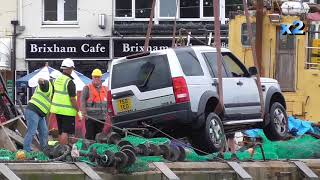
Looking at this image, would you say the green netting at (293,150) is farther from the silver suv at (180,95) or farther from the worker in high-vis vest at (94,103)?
the worker in high-vis vest at (94,103)

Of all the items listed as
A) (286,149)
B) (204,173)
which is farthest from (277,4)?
(204,173)

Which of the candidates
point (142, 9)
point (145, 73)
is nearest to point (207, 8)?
point (142, 9)

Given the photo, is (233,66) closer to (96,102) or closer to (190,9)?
(96,102)

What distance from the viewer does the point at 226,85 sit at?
13.0 m

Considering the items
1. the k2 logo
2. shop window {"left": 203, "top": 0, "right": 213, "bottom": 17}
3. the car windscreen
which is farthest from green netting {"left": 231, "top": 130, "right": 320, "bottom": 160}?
shop window {"left": 203, "top": 0, "right": 213, "bottom": 17}

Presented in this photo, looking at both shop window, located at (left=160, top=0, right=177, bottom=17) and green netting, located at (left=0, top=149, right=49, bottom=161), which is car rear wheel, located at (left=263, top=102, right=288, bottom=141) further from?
shop window, located at (left=160, top=0, right=177, bottom=17)

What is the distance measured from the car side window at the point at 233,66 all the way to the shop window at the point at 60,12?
60.5 feet

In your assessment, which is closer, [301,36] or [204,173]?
[204,173]

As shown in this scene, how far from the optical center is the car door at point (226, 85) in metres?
12.9

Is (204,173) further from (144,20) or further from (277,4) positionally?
(144,20)

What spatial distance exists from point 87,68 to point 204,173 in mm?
22011

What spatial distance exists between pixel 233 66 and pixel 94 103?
8.74ft

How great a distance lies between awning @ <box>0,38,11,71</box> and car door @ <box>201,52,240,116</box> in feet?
60.1

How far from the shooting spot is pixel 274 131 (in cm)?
1409
